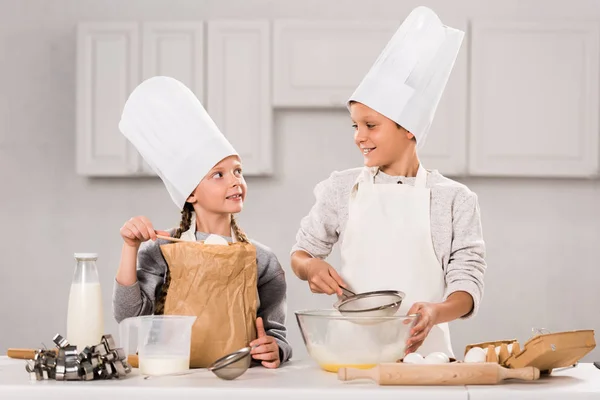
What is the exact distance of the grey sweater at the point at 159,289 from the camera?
5.61 ft

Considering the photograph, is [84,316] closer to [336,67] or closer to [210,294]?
[210,294]

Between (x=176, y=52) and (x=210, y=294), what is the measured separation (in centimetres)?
204

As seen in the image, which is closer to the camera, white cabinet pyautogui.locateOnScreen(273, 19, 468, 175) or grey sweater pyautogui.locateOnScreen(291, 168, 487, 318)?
grey sweater pyautogui.locateOnScreen(291, 168, 487, 318)

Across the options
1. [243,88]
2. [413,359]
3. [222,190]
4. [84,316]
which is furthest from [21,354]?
[243,88]

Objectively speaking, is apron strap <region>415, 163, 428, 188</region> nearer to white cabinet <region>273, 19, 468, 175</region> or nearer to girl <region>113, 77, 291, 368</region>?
girl <region>113, 77, 291, 368</region>

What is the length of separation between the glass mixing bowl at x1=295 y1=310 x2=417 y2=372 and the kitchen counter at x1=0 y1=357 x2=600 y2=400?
0.08 meters

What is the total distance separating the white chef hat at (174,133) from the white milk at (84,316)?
0.34 m

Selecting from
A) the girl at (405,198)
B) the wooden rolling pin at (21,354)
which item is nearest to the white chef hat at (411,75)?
the girl at (405,198)

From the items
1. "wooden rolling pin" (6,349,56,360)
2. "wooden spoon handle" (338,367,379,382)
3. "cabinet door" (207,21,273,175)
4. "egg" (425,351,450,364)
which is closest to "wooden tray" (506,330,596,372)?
"egg" (425,351,450,364)

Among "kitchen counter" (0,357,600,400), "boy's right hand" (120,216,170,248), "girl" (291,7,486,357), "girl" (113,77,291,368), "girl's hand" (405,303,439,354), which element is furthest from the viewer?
"girl" (291,7,486,357)

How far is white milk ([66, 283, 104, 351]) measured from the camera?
1.57m

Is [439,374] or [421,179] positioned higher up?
[421,179]

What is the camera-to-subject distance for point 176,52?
3.42m

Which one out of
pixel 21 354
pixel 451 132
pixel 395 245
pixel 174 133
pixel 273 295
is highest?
pixel 451 132
